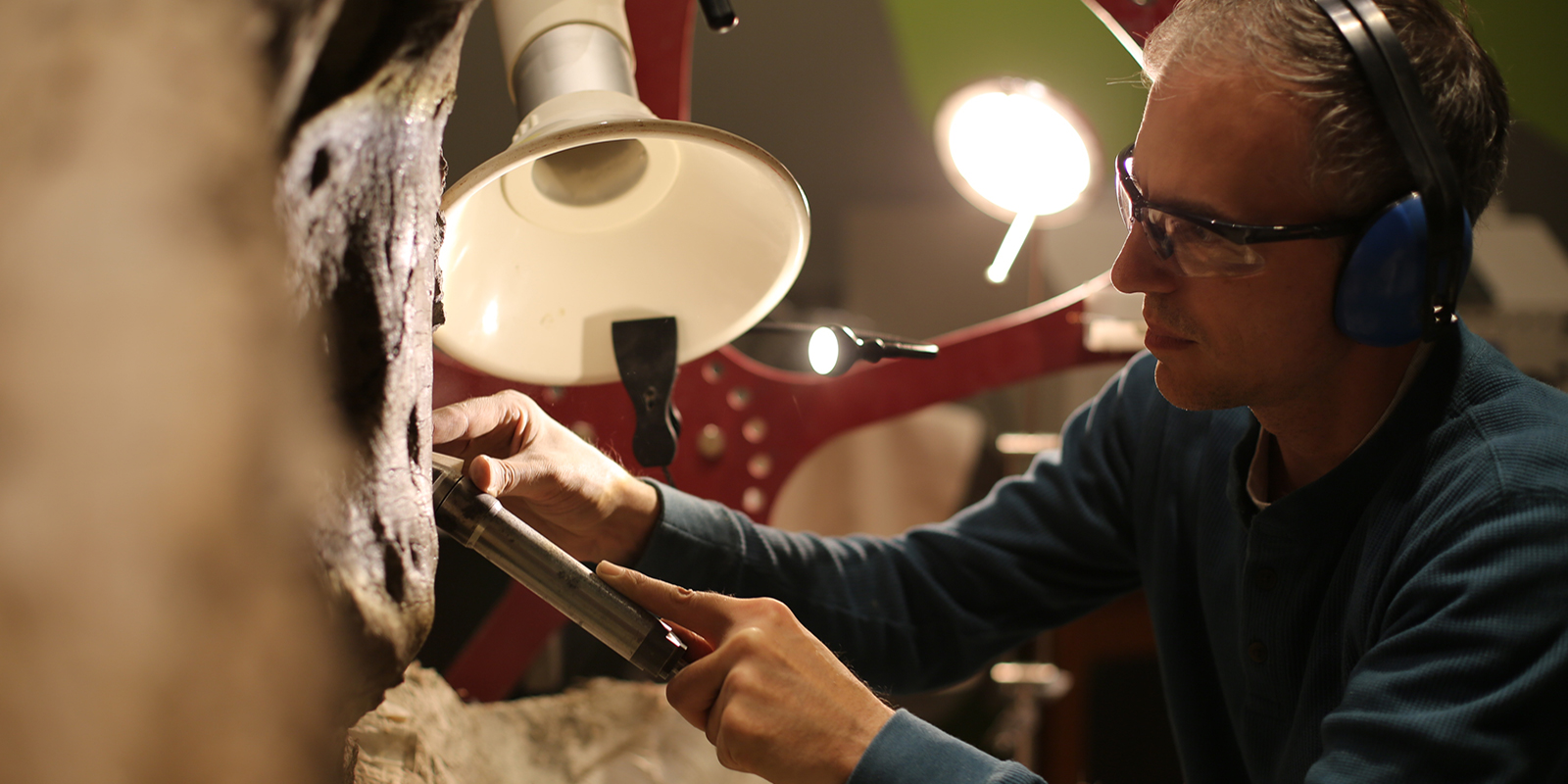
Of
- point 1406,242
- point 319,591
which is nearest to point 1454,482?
point 1406,242

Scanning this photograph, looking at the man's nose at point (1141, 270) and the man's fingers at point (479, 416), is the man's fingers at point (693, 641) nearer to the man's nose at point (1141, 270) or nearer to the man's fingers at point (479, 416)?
the man's fingers at point (479, 416)

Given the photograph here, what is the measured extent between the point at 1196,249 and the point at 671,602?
19.7 inches

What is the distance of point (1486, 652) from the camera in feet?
2.16

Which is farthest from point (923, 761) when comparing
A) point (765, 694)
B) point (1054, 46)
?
point (1054, 46)

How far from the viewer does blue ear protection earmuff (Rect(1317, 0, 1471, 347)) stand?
0.69m

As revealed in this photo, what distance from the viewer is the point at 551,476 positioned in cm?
84

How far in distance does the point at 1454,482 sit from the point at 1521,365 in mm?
1449

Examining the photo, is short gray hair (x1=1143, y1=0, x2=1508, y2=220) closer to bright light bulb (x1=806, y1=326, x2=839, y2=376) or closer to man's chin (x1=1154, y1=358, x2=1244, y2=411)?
man's chin (x1=1154, y1=358, x2=1244, y2=411)

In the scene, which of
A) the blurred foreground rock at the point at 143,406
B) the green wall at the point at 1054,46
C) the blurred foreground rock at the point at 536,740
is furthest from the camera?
the green wall at the point at 1054,46

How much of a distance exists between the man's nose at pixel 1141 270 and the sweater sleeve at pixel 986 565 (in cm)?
29

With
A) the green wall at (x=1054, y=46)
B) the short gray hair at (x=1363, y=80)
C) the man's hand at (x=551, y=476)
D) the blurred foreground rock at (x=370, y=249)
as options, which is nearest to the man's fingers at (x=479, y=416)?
the man's hand at (x=551, y=476)

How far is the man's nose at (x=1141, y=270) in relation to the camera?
32.5 inches

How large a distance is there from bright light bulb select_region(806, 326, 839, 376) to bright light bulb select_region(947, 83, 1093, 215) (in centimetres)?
45

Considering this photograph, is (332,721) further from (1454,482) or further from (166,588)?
(1454,482)
